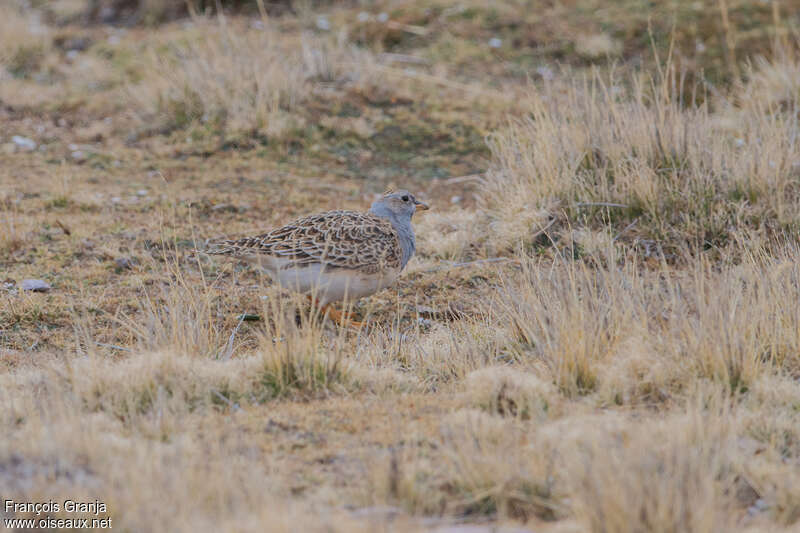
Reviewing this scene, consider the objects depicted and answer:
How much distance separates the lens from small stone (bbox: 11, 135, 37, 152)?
1091 cm

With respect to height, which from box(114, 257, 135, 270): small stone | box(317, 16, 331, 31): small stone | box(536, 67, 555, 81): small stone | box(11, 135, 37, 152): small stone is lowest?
box(114, 257, 135, 270): small stone

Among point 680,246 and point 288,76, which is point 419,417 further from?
point 288,76

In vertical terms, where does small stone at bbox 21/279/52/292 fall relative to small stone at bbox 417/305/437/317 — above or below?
above

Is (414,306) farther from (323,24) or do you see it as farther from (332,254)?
(323,24)

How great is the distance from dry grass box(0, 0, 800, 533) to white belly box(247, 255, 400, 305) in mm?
317

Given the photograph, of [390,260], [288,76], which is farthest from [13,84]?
[390,260]

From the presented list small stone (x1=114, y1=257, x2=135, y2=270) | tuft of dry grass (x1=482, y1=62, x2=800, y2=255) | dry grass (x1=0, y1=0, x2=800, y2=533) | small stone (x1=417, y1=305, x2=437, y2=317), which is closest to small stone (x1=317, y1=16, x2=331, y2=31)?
dry grass (x1=0, y1=0, x2=800, y2=533)

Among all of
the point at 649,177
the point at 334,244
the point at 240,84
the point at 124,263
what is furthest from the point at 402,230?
the point at 240,84

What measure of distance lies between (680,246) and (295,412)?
417 centimetres

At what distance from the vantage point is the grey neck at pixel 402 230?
22.2 feet

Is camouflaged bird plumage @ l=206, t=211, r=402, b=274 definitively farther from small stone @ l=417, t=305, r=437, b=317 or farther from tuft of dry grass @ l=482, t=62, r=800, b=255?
tuft of dry grass @ l=482, t=62, r=800, b=255

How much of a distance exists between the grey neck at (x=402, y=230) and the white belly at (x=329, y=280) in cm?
27

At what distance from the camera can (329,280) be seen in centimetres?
627

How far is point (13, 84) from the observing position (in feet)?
42.8
